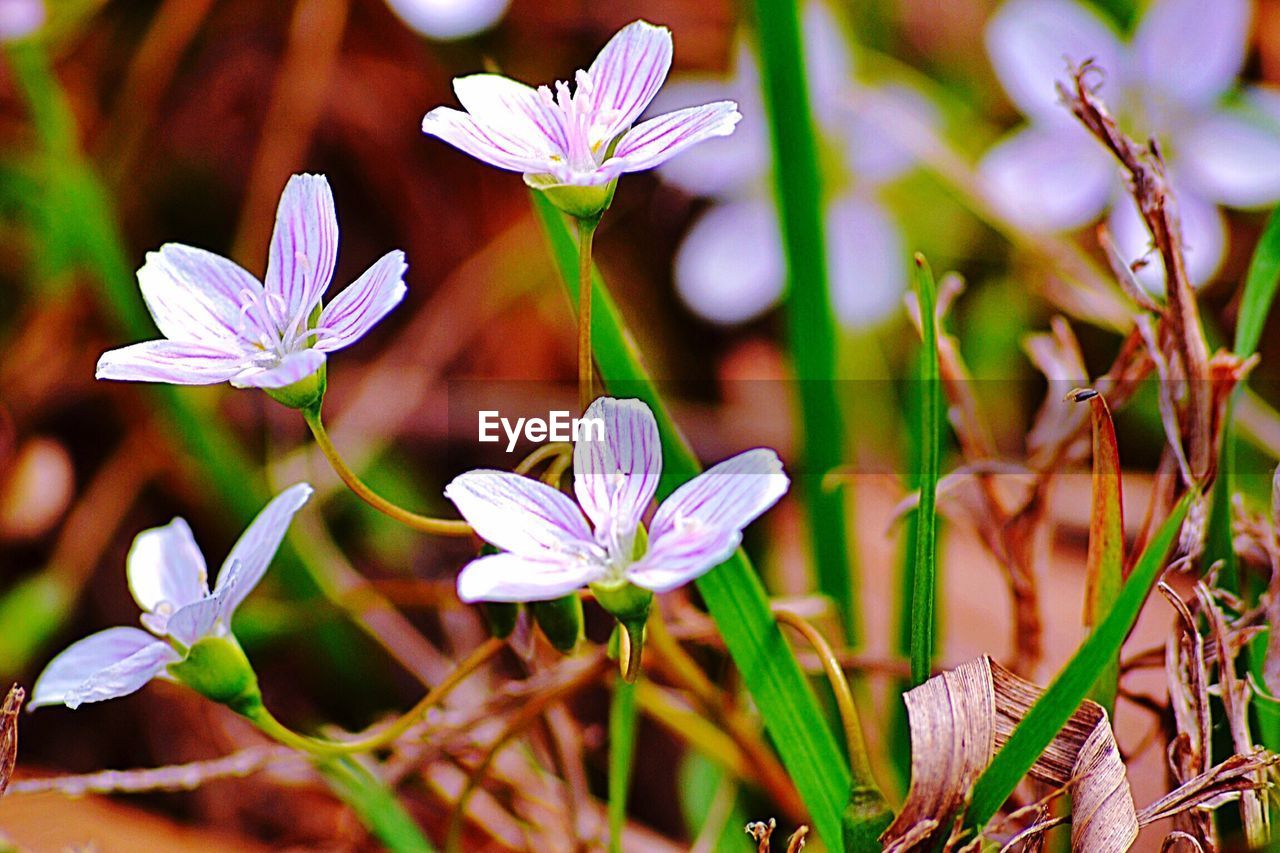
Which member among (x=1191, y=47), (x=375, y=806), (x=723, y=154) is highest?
(x=1191, y=47)

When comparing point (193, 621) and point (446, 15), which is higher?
point (446, 15)

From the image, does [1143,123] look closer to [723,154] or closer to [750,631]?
[723,154]

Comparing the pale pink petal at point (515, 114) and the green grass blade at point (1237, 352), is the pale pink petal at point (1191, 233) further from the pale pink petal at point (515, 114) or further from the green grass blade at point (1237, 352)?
the pale pink petal at point (515, 114)

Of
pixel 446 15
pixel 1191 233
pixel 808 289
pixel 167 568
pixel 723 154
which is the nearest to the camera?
pixel 167 568

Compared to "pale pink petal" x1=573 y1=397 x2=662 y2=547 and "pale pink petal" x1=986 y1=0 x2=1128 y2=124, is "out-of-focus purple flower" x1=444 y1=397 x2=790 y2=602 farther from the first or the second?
"pale pink petal" x1=986 y1=0 x2=1128 y2=124

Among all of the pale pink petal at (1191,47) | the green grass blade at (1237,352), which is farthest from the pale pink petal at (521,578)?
the pale pink petal at (1191,47)

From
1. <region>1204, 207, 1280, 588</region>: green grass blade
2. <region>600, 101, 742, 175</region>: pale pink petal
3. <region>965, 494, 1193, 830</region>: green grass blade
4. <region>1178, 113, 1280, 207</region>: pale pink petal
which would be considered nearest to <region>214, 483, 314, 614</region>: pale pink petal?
<region>600, 101, 742, 175</region>: pale pink petal

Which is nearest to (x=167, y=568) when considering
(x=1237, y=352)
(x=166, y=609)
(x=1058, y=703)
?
(x=166, y=609)
